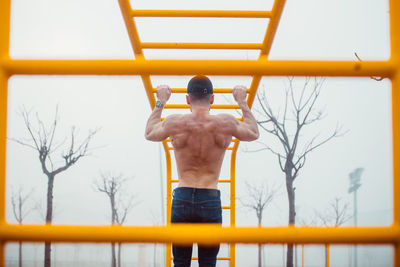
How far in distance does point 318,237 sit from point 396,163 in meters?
0.34

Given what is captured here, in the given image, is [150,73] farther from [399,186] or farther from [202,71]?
[399,186]

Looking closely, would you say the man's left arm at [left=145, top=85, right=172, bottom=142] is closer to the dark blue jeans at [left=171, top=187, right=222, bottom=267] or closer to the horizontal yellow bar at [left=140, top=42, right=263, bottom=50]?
the dark blue jeans at [left=171, top=187, right=222, bottom=267]

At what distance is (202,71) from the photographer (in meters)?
1.22

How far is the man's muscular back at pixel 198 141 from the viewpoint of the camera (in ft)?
8.13

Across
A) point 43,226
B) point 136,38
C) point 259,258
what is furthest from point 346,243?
point 259,258

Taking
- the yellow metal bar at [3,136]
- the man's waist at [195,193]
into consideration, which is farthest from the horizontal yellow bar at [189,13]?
the yellow metal bar at [3,136]

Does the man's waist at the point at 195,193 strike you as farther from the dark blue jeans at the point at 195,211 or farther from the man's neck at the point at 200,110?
the man's neck at the point at 200,110

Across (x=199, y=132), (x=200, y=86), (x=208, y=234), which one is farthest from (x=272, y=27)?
(x=208, y=234)

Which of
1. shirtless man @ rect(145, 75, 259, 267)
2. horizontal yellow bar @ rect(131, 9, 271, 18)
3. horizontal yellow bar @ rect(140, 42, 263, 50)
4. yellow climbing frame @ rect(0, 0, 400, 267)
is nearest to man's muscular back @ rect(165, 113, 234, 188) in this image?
shirtless man @ rect(145, 75, 259, 267)

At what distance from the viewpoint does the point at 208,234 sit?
109 centimetres

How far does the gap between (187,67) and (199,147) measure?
132 cm

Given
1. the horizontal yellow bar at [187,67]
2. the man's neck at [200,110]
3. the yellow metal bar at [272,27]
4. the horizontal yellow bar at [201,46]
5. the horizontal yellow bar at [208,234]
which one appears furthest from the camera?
the horizontal yellow bar at [201,46]

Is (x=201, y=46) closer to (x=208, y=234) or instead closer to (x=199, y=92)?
(x=199, y=92)

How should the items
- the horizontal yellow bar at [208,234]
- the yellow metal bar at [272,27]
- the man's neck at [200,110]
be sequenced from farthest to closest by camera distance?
the man's neck at [200,110] < the yellow metal bar at [272,27] < the horizontal yellow bar at [208,234]
